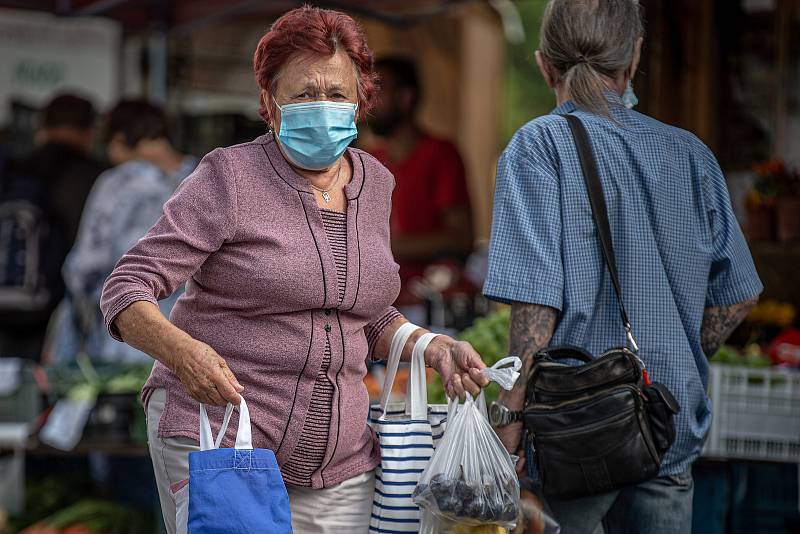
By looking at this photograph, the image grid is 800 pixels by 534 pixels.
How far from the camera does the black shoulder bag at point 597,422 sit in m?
2.58

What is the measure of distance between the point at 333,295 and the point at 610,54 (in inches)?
35.6

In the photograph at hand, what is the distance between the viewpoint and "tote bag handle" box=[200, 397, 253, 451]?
2.34 meters

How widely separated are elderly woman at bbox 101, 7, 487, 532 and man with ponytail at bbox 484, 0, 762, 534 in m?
0.25

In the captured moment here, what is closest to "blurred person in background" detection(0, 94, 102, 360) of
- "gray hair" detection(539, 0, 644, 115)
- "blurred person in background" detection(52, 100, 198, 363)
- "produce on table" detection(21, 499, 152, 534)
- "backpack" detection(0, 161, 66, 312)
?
"backpack" detection(0, 161, 66, 312)

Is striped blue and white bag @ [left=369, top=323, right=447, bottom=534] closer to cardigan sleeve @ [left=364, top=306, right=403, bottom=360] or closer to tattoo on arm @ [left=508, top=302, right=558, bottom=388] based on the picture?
cardigan sleeve @ [left=364, top=306, right=403, bottom=360]

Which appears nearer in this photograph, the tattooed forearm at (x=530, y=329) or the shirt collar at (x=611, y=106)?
the tattooed forearm at (x=530, y=329)

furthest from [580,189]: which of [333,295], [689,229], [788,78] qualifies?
[788,78]

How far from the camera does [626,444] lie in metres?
2.58

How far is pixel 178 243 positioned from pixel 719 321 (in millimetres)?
1385

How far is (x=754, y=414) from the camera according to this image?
13.3 feet

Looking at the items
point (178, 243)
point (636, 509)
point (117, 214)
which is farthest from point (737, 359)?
point (117, 214)

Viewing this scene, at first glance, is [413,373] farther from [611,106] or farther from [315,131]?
[611,106]

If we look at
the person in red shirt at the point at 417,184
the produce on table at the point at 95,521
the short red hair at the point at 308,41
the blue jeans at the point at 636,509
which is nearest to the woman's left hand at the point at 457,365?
the blue jeans at the point at 636,509

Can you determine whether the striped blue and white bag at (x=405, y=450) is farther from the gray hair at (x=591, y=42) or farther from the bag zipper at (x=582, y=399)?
the gray hair at (x=591, y=42)
